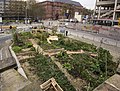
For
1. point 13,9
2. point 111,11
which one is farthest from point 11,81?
point 13,9

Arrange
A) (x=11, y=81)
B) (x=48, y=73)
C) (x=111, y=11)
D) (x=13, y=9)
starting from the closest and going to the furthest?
(x=11, y=81) < (x=48, y=73) < (x=111, y=11) < (x=13, y=9)

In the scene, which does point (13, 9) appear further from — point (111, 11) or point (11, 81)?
point (11, 81)

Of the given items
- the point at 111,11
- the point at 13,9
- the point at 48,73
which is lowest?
the point at 48,73

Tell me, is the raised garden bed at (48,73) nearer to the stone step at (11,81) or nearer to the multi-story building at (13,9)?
the stone step at (11,81)

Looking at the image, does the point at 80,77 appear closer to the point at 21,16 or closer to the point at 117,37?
the point at 117,37

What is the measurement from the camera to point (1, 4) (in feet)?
253

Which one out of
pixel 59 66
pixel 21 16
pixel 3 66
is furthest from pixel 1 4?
pixel 3 66

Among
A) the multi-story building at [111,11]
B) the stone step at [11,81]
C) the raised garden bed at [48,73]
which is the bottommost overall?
the raised garden bed at [48,73]

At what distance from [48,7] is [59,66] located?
80670 mm

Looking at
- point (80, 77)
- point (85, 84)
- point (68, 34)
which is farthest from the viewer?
point (68, 34)

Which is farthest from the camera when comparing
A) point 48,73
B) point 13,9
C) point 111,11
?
point 13,9

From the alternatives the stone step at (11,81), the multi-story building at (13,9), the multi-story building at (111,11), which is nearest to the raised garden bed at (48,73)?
the stone step at (11,81)

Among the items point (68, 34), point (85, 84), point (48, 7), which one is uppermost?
point (48, 7)

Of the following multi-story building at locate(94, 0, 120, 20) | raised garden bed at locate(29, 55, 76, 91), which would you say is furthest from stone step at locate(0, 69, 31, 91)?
multi-story building at locate(94, 0, 120, 20)
